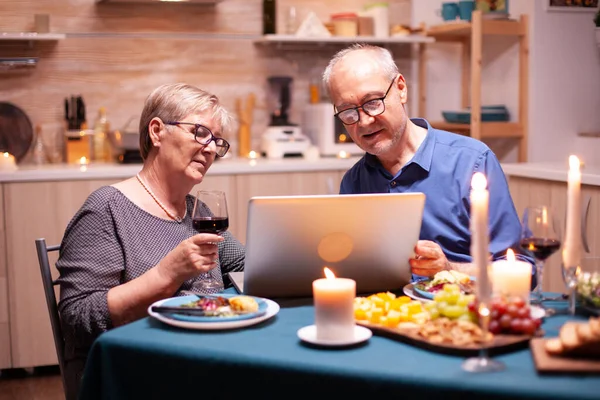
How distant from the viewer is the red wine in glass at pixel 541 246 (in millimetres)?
1505

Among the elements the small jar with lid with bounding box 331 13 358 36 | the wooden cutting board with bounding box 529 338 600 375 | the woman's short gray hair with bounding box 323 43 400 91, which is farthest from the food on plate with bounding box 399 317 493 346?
the small jar with lid with bounding box 331 13 358 36

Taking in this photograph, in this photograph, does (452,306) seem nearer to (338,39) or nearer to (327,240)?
(327,240)

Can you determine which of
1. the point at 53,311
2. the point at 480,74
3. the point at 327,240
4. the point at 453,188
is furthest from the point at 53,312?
the point at 480,74

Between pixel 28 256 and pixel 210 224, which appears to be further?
pixel 28 256

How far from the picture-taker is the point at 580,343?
1242 mm

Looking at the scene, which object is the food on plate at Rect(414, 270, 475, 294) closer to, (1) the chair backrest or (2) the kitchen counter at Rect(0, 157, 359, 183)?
(1) the chair backrest

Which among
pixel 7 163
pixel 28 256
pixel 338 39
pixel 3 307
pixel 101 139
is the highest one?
pixel 338 39

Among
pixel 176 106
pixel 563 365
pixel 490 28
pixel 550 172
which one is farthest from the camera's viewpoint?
pixel 490 28

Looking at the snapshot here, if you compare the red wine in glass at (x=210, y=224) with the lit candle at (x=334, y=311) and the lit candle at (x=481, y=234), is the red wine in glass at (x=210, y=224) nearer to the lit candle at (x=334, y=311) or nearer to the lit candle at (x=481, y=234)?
the lit candle at (x=334, y=311)

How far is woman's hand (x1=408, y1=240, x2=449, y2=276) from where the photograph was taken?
180 centimetres

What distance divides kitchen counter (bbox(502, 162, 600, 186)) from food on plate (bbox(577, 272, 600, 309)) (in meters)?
1.82

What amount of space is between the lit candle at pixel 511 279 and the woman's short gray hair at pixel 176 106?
0.99 m

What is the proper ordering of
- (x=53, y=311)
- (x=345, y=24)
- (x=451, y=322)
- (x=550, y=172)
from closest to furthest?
(x=451, y=322), (x=53, y=311), (x=550, y=172), (x=345, y=24)

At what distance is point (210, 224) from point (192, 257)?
0.08 metres
